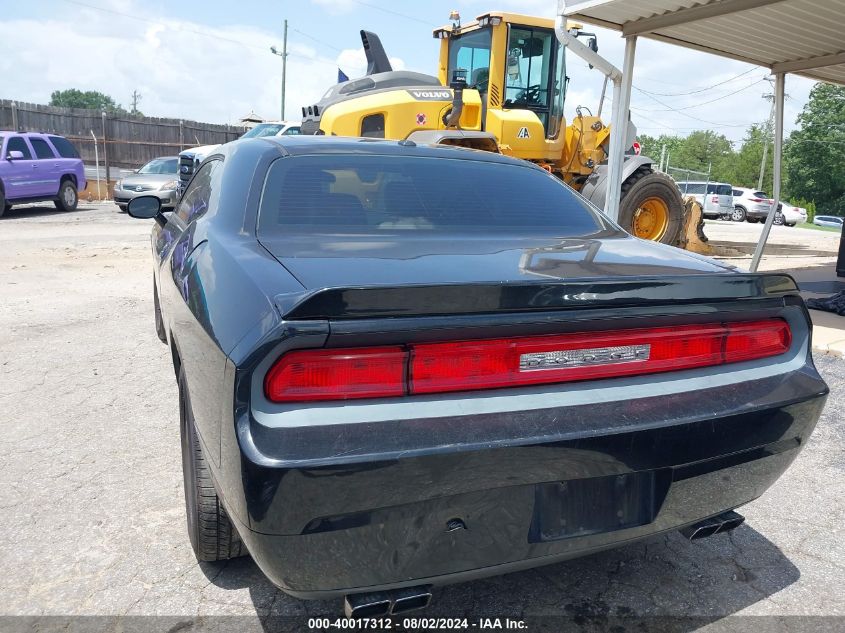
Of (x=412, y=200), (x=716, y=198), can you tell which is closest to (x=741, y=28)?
(x=412, y=200)

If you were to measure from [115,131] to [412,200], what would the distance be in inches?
1004

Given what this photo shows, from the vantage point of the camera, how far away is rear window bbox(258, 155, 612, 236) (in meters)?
2.51

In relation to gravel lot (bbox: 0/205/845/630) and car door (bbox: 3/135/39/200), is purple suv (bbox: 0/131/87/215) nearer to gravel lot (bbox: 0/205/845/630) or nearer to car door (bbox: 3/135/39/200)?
car door (bbox: 3/135/39/200)

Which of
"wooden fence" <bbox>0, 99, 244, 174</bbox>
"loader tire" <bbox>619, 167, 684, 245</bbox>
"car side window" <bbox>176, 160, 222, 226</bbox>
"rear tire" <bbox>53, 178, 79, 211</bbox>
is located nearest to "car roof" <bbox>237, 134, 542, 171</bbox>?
"car side window" <bbox>176, 160, 222, 226</bbox>

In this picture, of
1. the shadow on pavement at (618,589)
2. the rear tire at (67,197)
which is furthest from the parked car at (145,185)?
the shadow on pavement at (618,589)

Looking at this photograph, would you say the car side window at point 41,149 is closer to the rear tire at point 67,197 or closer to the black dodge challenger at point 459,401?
the rear tire at point 67,197

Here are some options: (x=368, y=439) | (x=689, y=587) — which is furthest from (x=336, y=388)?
(x=689, y=587)

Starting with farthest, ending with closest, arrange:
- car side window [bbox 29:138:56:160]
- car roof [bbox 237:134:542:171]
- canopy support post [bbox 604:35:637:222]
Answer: car side window [bbox 29:138:56:160] < canopy support post [bbox 604:35:637:222] < car roof [bbox 237:134:542:171]

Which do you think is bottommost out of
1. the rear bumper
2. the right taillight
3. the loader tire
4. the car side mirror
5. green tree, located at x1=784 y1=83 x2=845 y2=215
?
the rear bumper

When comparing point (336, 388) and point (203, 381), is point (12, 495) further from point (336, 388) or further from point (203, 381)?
point (336, 388)

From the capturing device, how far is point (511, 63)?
8.76 meters

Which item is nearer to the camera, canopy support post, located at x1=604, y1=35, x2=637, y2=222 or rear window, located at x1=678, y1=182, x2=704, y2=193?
canopy support post, located at x1=604, y1=35, x2=637, y2=222

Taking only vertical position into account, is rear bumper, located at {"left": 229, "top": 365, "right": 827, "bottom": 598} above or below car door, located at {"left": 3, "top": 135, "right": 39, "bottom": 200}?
below

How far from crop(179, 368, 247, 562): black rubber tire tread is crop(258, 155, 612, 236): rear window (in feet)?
2.48
